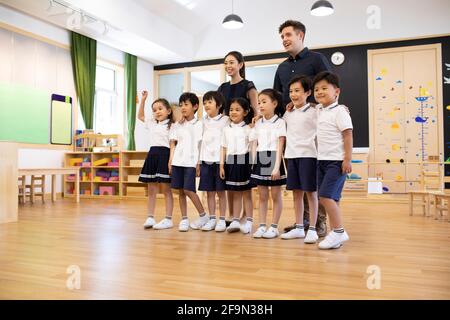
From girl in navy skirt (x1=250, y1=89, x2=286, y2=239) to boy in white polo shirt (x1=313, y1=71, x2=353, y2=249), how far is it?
331 millimetres

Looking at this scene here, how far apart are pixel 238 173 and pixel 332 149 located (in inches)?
29.8

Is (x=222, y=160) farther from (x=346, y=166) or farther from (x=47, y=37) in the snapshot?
(x=47, y=37)

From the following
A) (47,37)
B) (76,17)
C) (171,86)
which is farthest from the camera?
(171,86)

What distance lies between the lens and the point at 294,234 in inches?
104

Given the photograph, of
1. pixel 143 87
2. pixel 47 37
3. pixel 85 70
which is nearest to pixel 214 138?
pixel 47 37

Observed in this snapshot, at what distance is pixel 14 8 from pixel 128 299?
5861 millimetres

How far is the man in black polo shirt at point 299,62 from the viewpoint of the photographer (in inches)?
110

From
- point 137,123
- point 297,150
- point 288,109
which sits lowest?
point 297,150

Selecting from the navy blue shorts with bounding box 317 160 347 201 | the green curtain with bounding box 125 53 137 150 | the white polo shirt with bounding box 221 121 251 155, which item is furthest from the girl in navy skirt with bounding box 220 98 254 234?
the green curtain with bounding box 125 53 137 150

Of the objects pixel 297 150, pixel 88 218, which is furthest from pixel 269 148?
pixel 88 218

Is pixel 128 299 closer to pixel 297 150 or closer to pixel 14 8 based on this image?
pixel 297 150

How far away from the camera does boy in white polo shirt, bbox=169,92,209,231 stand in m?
2.97

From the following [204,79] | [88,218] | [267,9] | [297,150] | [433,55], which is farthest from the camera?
[204,79]

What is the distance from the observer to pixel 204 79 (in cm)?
930
